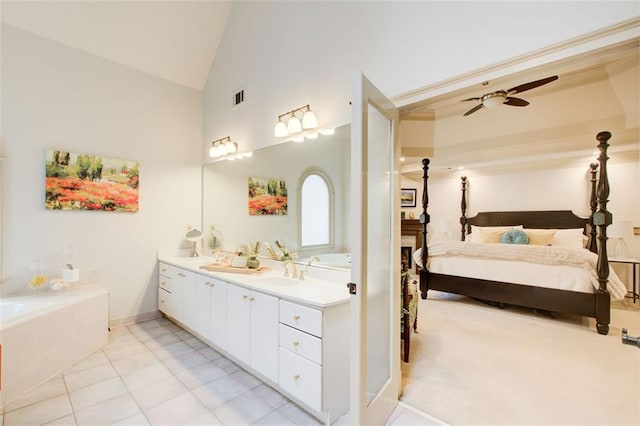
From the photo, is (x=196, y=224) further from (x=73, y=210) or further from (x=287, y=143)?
(x=287, y=143)

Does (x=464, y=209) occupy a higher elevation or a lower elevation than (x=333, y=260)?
higher

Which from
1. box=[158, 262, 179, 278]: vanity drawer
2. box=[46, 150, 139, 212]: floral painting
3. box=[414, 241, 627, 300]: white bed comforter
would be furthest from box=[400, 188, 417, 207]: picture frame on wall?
box=[46, 150, 139, 212]: floral painting

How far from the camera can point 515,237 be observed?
16.5 feet

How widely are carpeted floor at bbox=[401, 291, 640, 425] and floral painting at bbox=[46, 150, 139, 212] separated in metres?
3.57

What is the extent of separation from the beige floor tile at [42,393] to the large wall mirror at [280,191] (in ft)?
6.12

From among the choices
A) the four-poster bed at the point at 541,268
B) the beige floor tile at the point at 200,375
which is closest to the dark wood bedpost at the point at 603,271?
the four-poster bed at the point at 541,268

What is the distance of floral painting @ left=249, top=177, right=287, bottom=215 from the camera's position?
3.08 meters

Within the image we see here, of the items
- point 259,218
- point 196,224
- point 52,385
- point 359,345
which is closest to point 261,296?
point 359,345

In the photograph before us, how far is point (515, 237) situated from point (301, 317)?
15.9 ft

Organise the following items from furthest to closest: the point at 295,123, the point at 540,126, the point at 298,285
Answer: the point at 540,126
the point at 295,123
the point at 298,285

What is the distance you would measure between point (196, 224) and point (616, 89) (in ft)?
17.6

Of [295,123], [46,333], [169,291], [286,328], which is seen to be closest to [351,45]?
[295,123]

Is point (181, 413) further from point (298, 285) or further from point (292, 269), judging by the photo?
point (292, 269)

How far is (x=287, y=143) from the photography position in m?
2.85
